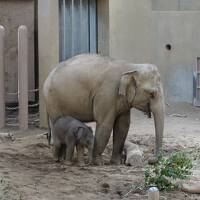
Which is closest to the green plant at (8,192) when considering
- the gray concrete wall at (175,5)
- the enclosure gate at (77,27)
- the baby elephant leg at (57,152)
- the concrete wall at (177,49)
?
the baby elephant leg at (57,152)

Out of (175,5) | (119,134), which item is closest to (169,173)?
(119,134)

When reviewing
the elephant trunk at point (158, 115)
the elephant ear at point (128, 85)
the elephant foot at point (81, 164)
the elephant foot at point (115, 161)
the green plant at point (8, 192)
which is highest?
the elephant ear at point (128, 85)

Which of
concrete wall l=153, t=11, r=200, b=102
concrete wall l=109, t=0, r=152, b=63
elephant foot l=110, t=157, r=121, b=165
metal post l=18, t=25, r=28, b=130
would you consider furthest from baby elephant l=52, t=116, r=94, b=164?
concrete wall l=153, t=11, r=200, b=102

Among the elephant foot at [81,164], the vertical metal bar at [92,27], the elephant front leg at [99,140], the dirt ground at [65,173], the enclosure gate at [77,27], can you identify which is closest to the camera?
the dirt ground at [65,173]

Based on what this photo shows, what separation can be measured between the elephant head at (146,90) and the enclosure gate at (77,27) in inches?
174

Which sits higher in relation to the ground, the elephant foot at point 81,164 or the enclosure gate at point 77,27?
the enclosure gate at point 77,27

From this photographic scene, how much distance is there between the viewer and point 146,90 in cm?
871

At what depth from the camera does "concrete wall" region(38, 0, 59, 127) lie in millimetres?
12242

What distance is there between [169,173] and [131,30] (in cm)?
738

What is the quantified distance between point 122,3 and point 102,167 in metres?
5.68

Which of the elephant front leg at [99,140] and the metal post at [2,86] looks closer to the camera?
the elephant front leg at [99,140]

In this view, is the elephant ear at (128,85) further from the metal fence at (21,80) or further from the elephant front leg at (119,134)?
the metal fence at (21,80)

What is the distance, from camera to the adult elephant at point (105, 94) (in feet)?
→ 28.6

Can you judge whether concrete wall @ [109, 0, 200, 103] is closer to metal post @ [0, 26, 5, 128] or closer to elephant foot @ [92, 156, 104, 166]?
metal post @ [0, 26, 5, 128]
